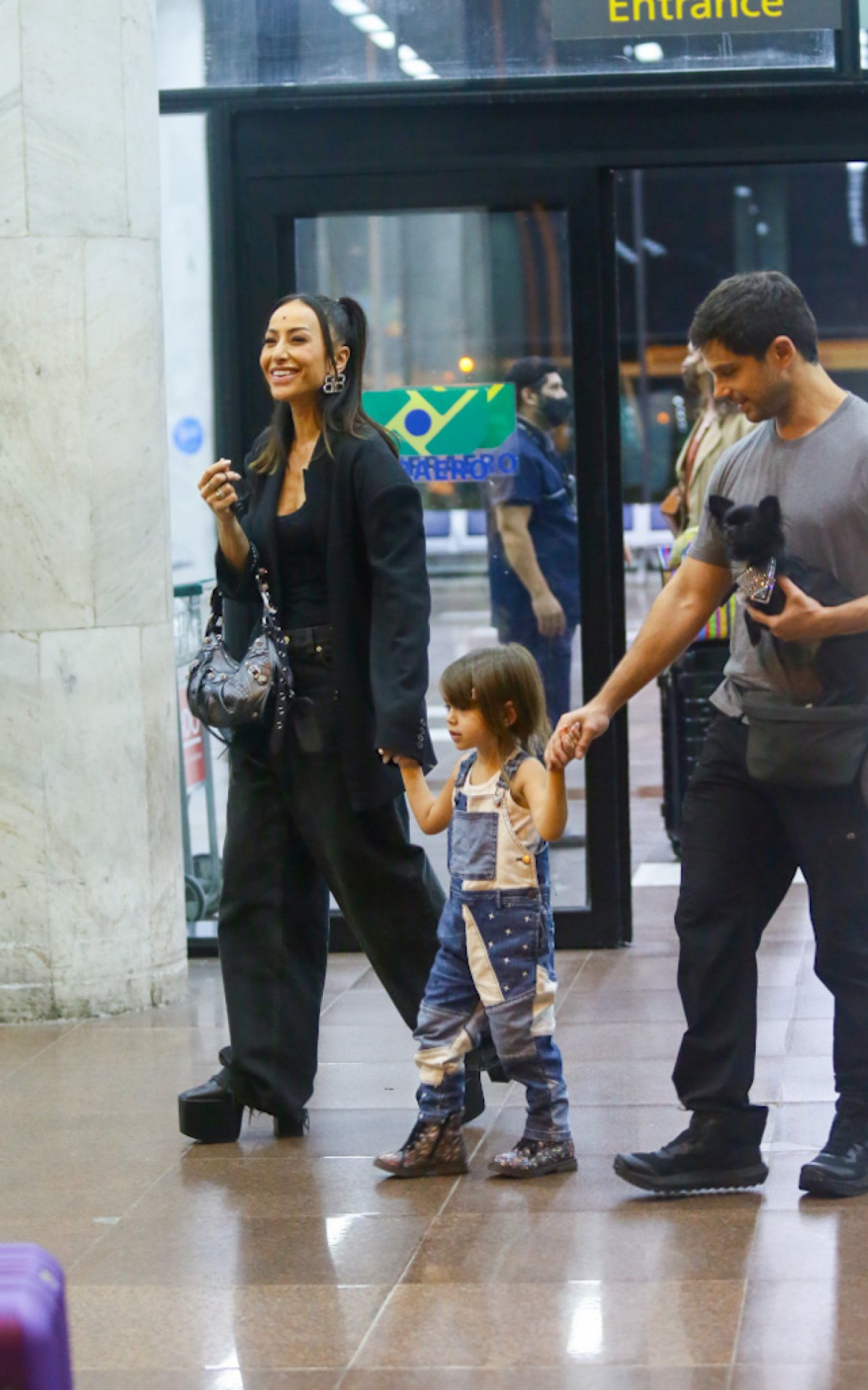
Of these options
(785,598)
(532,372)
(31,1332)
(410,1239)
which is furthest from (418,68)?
(31,1332)

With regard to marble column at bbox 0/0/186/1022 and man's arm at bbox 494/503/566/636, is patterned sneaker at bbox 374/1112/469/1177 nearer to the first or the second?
marble column at bbox 0/0/186/1022

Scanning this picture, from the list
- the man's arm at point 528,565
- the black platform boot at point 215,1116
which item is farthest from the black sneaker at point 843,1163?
the man's arm at point 528,565

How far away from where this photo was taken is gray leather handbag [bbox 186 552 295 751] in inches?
195

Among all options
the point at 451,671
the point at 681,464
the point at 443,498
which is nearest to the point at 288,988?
the point at 451,671

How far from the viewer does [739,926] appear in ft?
15.1

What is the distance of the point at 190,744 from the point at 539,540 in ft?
5.10

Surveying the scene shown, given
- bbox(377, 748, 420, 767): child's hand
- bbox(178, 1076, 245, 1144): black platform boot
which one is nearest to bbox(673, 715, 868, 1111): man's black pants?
bbox(377, 748, 420, 767): child's hand

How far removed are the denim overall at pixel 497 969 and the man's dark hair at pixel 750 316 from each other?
1.04m

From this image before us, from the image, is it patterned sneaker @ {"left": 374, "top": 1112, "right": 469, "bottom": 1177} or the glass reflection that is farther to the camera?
the glass reflection

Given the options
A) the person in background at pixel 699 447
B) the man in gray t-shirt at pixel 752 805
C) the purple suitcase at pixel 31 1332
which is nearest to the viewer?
the purple suitcase at pixel 31 1332

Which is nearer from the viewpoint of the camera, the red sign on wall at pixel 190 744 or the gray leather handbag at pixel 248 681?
the gray leather handbag at pixel 248 681

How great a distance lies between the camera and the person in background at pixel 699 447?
8.39 metres

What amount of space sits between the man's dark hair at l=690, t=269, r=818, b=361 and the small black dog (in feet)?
1.06

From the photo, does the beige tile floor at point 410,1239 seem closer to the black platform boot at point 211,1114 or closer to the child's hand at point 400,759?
the black platform boot at point 211,1114
